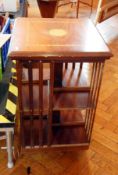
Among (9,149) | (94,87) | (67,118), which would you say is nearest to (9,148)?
(9,149)

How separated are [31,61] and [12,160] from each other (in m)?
0.64

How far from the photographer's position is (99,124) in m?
1.61

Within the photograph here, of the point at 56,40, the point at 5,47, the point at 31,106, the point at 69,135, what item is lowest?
the point at 69,135

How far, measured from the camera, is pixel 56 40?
1001mm

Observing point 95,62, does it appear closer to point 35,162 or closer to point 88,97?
point 88,97

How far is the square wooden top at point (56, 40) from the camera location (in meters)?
0.92

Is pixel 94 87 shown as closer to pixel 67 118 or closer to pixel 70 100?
pixel 70 100

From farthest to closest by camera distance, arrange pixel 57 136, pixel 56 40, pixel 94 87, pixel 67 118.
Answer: pixel 67 118, pixel 57 136, pixel 94 87, pixel 56 40

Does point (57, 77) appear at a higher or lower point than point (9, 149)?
higher

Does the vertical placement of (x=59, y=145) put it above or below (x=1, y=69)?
below

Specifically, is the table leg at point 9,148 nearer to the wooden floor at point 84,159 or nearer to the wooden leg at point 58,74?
the wooden floor at point 84,159

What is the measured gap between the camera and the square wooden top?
916 millimetres

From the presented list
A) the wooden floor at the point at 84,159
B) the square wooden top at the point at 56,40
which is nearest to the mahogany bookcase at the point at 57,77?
the square wooden top at the point at 56,40

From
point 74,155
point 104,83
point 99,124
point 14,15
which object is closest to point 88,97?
point 74,155
